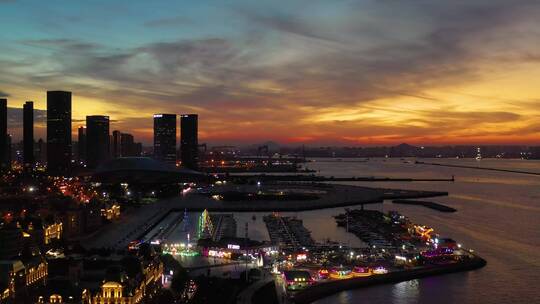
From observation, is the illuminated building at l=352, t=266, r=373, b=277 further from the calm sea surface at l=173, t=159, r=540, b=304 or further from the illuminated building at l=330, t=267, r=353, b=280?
the calm sea surface at l=173, t=159, r=540, b=304

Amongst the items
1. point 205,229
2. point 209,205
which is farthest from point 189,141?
point 205,229

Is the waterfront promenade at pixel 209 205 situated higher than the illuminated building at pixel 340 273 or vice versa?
the waterfront promenade at pixel 209 205

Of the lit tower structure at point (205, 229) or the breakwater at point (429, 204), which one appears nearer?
the lit tower structure at point (205, 229)

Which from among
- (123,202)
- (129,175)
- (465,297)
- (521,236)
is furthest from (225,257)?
(129,175)

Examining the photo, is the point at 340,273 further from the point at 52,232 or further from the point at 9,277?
the point at 52,232

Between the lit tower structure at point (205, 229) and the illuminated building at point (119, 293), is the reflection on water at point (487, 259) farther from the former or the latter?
the lit tower structure at point (205, 229)

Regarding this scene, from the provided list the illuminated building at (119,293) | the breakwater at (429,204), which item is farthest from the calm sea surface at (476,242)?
the illuminated building at (119,293)

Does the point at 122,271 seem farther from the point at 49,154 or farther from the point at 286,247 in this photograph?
the point at 49,154
